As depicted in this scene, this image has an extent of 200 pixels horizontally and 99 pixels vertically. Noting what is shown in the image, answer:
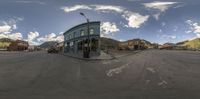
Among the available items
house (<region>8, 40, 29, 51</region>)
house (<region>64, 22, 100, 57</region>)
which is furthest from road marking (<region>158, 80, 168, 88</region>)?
house (<region>8, 40, 29, 51</region>)

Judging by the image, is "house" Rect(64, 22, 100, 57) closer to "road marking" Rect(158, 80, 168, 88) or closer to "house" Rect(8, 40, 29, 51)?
"road marking" Rect(158, 80, 168, 88)

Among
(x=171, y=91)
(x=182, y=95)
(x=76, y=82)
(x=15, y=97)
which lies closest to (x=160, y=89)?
(x=171, y=91)

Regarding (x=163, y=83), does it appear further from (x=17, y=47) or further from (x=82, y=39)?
(x=17, y=47)

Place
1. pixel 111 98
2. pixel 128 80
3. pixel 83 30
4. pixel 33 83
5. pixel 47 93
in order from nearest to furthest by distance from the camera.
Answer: pixel 111 98
pixel 47 93
pixel 33 83
pixel 128 80
pixel 83 30

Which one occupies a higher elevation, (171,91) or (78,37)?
(78,37)

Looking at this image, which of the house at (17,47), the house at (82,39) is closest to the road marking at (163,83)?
the house at (82,39)

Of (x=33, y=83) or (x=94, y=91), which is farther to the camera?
(x=33, y=83)

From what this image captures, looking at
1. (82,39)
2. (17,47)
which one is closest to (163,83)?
(82,39)

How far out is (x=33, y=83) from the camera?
17.4m

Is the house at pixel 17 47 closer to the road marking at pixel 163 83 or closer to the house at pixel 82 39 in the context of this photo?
the house at pixel 82 39

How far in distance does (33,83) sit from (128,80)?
19.5ft

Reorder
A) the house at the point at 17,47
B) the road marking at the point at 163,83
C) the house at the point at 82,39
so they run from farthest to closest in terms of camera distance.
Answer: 1. the house at the point at 17,47
2. the house at the point at 82,39
3. the road marking at the point at 163,83

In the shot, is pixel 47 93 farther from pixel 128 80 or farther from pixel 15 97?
pixel 128 80

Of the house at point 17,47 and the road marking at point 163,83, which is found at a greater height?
the house at point 17,47
